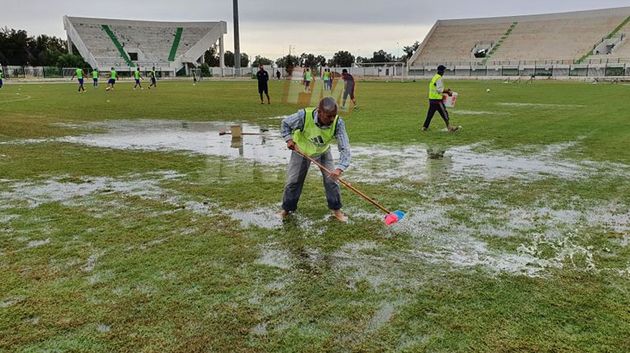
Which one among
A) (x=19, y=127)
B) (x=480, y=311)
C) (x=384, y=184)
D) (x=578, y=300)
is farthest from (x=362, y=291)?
(x=19, y=127)

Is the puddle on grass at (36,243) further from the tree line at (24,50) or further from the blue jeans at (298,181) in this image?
the tree line at (24,50)

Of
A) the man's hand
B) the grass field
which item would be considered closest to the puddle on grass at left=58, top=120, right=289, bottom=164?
the grass field

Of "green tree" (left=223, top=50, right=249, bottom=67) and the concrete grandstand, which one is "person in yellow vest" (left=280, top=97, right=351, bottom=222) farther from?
"green tree" (left=223, top=50, right=249, bottom=67)

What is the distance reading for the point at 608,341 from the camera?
3.35m

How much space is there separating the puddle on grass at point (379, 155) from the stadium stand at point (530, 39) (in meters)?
59.8

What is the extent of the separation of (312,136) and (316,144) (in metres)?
0.13

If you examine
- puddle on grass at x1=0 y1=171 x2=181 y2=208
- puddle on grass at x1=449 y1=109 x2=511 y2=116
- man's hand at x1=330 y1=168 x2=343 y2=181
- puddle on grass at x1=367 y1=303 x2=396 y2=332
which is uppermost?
puddle on grass at x1=449 y1=109 x2=511 y2=116

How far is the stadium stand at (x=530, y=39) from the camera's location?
2496 inches

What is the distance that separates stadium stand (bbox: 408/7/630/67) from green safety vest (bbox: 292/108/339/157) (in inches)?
2558

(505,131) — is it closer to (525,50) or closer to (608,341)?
(608,341)

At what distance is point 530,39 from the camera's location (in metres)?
70.2

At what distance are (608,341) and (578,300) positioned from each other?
60 cm

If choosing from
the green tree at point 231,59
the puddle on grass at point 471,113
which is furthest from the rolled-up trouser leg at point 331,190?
the green tree at point 231,59

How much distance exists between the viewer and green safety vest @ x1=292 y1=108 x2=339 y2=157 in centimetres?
577
